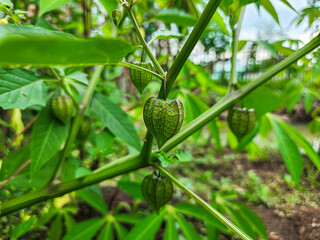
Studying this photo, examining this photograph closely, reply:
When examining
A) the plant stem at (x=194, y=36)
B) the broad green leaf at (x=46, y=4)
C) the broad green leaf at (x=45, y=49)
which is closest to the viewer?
the broad green leaf at (x=45, y=49)

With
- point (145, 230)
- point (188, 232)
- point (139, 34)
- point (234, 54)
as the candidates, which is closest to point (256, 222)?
point (188, 232)

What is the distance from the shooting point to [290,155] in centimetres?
66

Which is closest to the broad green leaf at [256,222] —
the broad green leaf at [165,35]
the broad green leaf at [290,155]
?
the broad green leaf at [290,155]

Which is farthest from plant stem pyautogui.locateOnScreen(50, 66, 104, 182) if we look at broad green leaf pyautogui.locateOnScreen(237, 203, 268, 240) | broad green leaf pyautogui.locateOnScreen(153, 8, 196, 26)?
broad green leaf pyautogui.locateOnScreen(237, 203, 268, 240)

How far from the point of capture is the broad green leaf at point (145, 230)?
2.16ft

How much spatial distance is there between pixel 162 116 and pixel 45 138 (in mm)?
314

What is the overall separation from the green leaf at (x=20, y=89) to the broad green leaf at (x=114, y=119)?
0.17 m

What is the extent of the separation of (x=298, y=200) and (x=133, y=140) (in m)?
0.40

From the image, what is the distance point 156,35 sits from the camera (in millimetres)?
462

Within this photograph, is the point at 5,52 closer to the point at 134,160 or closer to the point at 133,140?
the point at 134,160

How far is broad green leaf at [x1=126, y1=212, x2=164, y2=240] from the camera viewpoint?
0.66 m

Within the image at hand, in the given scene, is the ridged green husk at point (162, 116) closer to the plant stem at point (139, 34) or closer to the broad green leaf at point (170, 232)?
the plant stem at point (139, 34)

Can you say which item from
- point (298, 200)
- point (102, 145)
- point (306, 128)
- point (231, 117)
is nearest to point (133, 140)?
point (102, 145)

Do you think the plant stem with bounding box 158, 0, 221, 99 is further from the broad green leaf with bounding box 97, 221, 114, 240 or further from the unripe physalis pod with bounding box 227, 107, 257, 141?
the broad green leaf with bounding box 97, 221, 114, 240
